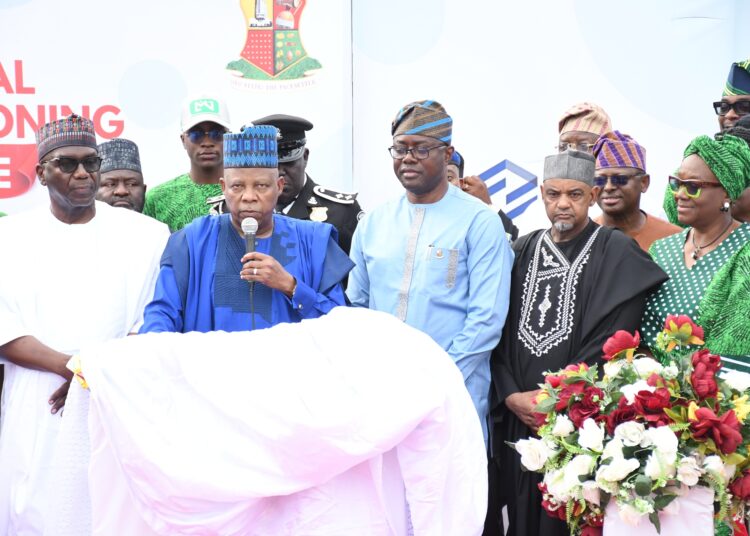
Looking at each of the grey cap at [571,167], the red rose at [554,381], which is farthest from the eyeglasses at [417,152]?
the red rose at [554,381]

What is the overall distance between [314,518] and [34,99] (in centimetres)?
436

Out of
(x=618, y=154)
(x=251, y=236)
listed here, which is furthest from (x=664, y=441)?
(x=618, y=154)

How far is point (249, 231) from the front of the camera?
3693 millimetres

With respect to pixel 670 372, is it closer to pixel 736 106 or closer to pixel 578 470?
pixel 578 470

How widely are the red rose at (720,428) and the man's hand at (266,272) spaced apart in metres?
1.53

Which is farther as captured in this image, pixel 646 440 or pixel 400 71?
pixel 400 71

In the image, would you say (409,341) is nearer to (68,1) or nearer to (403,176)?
(403,176)

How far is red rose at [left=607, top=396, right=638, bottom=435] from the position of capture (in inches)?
134

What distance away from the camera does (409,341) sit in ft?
10.5

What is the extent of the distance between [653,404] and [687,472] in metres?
0.25

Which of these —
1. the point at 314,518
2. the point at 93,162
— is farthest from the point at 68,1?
the point at 314,518

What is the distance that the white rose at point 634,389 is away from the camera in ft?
11.0

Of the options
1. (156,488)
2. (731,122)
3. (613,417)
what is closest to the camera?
(156,488)

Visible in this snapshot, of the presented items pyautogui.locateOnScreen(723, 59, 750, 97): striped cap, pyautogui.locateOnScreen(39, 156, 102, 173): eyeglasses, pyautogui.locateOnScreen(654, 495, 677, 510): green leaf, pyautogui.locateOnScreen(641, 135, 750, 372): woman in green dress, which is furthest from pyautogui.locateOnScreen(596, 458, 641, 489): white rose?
pyautogui.locateOnScreen(723, 59, 750, 97): striped cap
